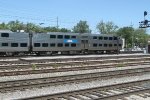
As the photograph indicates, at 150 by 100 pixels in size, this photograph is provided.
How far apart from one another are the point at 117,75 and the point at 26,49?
77.0ft

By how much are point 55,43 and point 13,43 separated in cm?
720

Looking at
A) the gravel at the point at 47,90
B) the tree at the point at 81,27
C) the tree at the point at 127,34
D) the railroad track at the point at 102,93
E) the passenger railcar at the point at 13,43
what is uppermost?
the tree at the point at 81,27

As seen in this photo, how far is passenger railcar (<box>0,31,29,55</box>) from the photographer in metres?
38.5

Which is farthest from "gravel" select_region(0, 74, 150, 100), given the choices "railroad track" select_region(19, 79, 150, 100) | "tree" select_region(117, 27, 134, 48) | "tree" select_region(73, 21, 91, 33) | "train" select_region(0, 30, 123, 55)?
"tree" select_region(73, 21, 91, 33)

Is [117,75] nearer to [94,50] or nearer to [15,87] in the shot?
[15,87]

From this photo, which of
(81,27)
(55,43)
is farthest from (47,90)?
(81,27)

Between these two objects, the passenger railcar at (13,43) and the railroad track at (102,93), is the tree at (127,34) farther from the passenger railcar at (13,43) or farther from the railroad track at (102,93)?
the railroad track at (102,93)

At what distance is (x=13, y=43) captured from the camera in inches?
1561

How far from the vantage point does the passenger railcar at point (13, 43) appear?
3851cm

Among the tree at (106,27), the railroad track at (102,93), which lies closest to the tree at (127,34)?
the tree at (106,27)

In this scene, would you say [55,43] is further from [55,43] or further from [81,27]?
[81,27]

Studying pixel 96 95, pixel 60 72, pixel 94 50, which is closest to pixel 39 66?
pixel 60 72

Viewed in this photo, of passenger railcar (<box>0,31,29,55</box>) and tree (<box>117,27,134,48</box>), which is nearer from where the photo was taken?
passenger railcar (<box>0,31,29,55</box>)

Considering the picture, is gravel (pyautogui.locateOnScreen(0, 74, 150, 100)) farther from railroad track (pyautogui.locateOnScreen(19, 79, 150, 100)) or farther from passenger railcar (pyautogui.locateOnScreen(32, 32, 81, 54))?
passenger railcar (pyautogui.locateOnScreen(32, 32, 81, 54))
